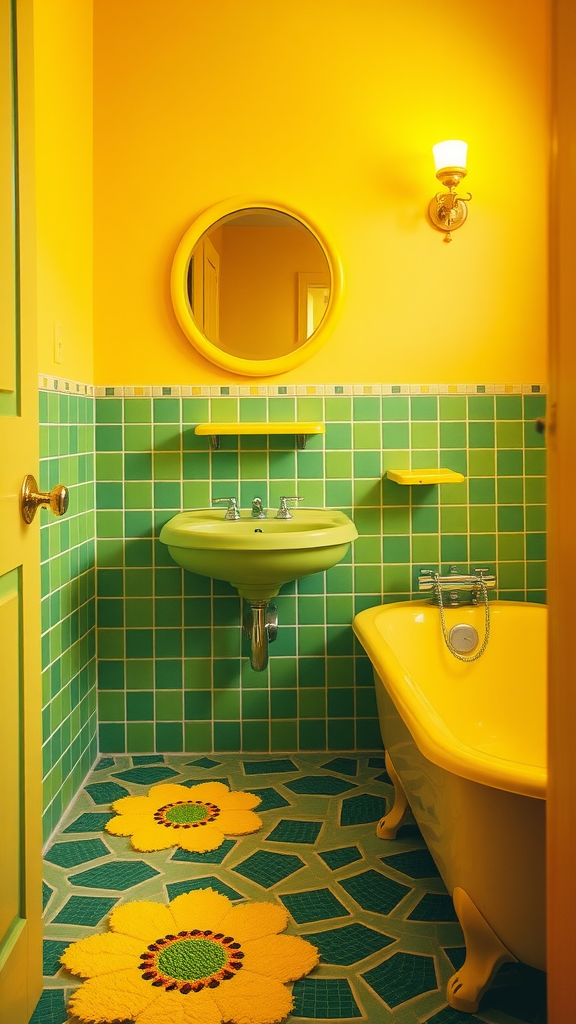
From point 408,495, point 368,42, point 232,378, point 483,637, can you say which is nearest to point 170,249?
point 232,378

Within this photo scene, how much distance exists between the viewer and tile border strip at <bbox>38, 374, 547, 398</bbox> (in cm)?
295

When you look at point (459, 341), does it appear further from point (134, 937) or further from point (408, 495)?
point (134, 937)

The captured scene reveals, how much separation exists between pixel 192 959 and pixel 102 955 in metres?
0.19

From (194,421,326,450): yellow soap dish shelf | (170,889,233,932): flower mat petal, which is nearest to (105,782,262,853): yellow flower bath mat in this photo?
(170,889,233,932): flower mat petal

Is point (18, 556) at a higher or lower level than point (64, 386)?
lower

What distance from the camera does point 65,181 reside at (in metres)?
2.54

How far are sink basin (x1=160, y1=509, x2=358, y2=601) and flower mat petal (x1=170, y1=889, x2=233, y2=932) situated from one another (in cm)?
88

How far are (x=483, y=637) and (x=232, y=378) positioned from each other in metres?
1.22

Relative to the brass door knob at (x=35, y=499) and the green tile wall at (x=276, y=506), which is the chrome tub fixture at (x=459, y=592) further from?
the brass door knob at (x=35, y=499)

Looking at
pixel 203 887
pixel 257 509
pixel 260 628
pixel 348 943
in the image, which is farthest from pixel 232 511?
pixel 348 943

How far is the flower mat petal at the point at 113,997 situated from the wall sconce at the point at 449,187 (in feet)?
7.97

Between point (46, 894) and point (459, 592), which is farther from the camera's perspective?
point (459, 592)

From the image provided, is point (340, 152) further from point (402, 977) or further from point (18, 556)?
point (402, 977)

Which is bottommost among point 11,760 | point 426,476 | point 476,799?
point 476,799
